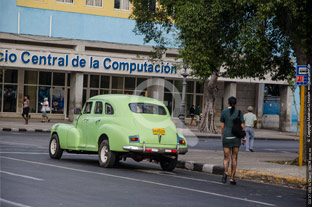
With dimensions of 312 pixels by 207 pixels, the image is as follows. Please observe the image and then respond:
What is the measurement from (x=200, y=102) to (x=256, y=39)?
3373 centimetres

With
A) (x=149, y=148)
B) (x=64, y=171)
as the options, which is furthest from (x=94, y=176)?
(x=149, y=148)

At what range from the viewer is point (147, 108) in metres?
15.7

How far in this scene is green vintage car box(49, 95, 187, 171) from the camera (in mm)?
14664

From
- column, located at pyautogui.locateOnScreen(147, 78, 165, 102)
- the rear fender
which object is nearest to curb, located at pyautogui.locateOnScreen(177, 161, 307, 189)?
the rear fender

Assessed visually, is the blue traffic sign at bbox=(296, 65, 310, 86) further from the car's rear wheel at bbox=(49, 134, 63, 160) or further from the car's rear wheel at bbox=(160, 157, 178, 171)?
the car's rear wheel at bbox=(49, 134, 63, 160)

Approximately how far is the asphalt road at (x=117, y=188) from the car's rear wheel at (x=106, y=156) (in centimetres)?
20

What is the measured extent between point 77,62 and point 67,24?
586cm

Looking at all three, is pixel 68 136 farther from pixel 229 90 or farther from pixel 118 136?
pixel 229 90

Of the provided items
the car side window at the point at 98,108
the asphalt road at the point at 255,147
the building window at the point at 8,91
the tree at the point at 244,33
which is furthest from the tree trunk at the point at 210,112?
the car side window at the point at 98,108

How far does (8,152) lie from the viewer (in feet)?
59.5

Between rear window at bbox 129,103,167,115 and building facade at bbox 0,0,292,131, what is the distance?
23.0m

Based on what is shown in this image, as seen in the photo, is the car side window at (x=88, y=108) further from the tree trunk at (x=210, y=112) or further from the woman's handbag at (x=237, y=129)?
the tree trunk at (x=210, y=112)

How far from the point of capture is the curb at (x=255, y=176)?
45.7ft

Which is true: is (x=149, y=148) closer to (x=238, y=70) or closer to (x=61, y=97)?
(x=238, y=70)
